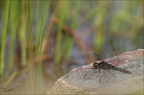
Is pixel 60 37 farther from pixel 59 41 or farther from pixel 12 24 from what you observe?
pixel 12 24

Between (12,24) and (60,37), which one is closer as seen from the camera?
(12,24)

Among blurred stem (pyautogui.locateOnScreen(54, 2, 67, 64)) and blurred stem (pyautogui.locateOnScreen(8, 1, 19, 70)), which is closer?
blurred stem (pyautogui.locateOnScreen(8, 1, 19, 70))

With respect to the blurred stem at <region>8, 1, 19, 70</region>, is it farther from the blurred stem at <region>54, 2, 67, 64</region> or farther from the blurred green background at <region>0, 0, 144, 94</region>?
the blurred stem at <region>54, 2, 67, 64</region>

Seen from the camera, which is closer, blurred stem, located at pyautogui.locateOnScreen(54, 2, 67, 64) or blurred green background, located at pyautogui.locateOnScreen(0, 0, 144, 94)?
blurred green background, located at pyautogui.locateOnScreen(0, 0, 144, 94)

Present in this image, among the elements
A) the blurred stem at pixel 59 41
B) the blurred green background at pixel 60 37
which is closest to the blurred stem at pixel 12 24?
the blurred green background at pixel 60 37

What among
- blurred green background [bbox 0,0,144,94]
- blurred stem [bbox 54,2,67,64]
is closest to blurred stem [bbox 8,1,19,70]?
blurred green background [bbox 0,0,144,94]

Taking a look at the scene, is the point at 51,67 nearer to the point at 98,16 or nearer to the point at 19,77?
the point at 19,77

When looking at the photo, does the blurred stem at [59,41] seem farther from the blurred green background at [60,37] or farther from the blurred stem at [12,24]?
the blurred stem at [12,24]

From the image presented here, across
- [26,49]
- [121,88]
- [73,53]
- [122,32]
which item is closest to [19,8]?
[26,49]

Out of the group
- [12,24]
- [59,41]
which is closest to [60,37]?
[59,41]
